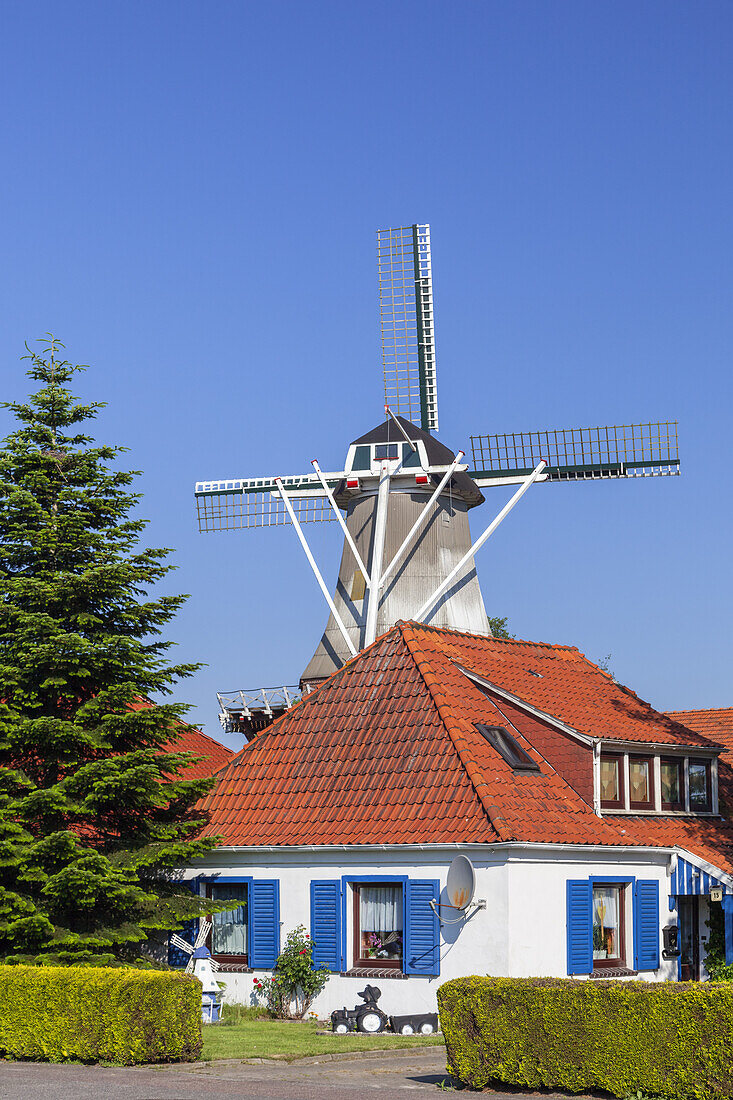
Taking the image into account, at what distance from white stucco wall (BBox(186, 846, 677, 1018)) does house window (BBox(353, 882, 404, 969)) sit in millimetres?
309

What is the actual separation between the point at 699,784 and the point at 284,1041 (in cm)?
1178

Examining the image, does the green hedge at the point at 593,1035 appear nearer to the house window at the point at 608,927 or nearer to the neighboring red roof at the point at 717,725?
→ the house window at the point at 608,927

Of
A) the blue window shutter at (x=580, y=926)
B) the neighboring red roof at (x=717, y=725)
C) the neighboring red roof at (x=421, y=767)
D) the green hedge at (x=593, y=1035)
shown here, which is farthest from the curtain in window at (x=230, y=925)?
the neighboring red roof at (x=717, y=725)

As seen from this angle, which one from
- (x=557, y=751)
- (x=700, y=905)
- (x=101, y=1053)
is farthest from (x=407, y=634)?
(x=101, y=1053)

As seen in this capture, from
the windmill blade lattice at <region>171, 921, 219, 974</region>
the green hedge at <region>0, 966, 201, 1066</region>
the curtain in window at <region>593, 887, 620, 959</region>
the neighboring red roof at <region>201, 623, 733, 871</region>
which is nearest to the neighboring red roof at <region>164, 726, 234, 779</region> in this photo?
the neighboring red roof at <region>201, 623, 733, 871</region>

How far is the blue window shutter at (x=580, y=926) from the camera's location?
75.9 feet

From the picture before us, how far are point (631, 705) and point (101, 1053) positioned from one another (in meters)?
16.0

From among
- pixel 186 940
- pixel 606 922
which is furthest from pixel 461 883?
pixel 186 940

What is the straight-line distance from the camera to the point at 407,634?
1084 inches

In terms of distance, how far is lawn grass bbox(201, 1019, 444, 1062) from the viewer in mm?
19031

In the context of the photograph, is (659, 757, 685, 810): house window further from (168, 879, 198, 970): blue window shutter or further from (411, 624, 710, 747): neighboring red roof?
(168, 879, 198, 970): blue window shutter

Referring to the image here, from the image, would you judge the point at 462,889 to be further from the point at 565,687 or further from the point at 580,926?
the point at 565,687

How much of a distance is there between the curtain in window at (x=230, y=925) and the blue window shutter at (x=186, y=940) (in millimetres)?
381

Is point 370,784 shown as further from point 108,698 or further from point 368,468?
point 368,468
